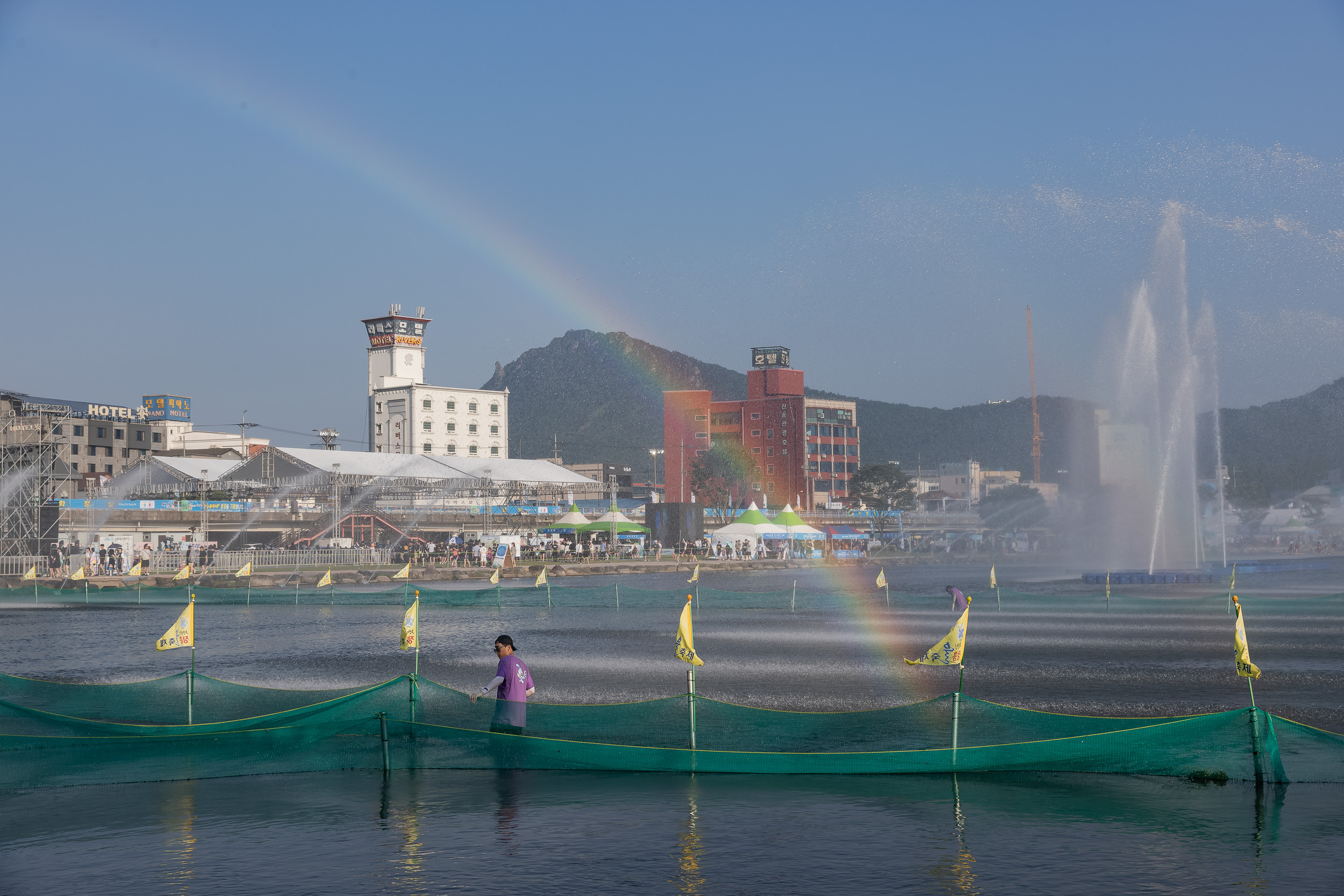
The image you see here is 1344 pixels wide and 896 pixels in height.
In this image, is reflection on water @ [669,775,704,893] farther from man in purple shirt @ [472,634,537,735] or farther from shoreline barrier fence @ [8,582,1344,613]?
shoreline barrier fence @ [8,582,1344,613]

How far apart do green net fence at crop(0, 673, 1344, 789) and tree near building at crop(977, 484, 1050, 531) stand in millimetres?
142248

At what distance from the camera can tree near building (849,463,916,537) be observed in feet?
571

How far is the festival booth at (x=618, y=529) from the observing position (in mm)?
89200

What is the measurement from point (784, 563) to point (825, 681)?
71.1m

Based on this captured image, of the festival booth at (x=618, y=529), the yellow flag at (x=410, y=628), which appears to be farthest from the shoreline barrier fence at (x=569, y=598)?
the festival booth at (x=618, y=529)

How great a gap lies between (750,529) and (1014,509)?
9500cm

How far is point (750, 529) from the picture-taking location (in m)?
90.1

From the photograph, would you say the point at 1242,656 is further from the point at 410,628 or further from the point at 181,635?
the point at 181,635

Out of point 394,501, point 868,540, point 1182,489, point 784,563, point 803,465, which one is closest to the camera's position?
point 1182,489

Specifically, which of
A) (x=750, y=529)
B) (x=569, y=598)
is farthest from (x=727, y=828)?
(x=750, y=529)

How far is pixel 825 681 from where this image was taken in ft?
79.8

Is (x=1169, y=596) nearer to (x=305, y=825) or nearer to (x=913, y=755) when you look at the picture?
(x=913, y=755)

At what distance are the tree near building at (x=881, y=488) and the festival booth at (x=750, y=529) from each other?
82.1 m

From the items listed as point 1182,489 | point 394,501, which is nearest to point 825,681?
point 1182,489
